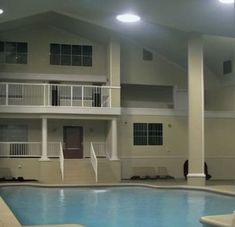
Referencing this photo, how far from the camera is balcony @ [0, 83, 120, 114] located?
22078 millimetres

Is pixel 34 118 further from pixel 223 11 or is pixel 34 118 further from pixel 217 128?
pixel 223 11

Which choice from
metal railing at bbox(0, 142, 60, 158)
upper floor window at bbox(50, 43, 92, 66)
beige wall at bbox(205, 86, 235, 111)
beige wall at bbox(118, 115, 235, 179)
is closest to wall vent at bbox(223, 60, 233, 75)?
beige wall at bbox(205, 86, 235, 111)

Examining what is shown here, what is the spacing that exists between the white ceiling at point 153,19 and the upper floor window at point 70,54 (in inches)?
40.8

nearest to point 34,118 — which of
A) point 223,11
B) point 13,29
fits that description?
point 13,29

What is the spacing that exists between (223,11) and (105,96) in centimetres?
1060

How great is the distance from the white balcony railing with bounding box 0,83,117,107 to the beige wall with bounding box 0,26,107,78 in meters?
0.95

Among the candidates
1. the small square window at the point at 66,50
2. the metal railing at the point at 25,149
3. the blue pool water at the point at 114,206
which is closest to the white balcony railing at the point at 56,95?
the small square window at the point at 66,50

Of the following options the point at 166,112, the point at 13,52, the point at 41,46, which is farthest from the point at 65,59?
the point at 166,112

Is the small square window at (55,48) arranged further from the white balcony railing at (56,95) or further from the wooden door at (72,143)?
the wooden door at (72,143)

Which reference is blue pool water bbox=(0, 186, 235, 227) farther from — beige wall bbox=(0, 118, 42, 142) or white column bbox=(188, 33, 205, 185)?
beige wall bbox=(0, 118, 42, 142)

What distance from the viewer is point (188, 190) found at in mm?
18156

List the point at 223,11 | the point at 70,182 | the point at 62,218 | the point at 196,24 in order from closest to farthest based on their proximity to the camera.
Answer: the point at 62,218
the point at 223,11
the point at 196,24
the point at 70,182

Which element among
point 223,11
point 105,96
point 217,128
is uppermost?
point 223,11

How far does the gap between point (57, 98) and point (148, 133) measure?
5039mm
